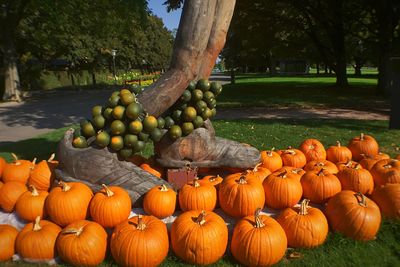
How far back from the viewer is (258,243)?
3.26m

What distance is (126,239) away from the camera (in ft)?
10.8

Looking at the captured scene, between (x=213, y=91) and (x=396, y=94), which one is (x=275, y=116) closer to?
(x=396, y=94)

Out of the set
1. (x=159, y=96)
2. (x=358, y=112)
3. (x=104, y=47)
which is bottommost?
(x=358, y=112)

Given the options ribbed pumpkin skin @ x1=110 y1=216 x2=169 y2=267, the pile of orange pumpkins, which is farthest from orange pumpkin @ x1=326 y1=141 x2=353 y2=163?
ribbed pumpkin skin @ x1=110 y1=216 x2=169 y2=267

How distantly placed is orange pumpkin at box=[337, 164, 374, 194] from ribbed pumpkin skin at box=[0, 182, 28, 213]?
3.94 m

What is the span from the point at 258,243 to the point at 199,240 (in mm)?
550

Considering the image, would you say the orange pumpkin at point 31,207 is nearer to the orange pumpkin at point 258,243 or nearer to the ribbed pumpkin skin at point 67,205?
the ribbed pumpkin skin at point 67,205

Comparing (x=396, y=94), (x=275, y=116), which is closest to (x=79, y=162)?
(x=396, y=94)

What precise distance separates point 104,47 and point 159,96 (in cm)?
3981

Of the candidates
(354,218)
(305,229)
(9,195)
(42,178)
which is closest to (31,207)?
(9,195)

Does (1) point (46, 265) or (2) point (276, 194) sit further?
(2) point (276, 194)

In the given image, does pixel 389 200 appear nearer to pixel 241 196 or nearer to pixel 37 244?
pixel 241 196

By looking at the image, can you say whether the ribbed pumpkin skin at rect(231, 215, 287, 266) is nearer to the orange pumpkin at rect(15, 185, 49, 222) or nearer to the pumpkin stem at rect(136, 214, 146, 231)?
the pumpkin stem at rect(136, 214, 146, 231)

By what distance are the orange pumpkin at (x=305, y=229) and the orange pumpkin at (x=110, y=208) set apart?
1679 millimetres
